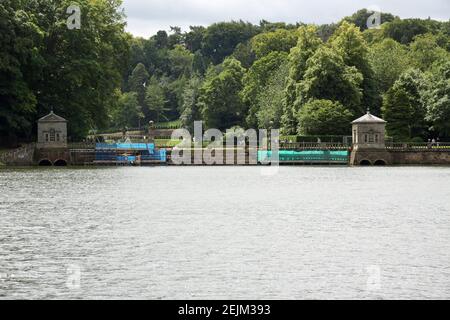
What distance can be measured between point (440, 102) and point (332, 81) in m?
13.4

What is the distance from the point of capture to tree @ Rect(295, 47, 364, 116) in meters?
111

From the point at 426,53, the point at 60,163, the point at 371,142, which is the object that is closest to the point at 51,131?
the point at 60,163

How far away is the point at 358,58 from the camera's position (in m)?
118

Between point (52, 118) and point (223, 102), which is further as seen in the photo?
point (223, 102)

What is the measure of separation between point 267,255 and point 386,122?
71297mm

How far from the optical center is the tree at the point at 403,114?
4190 inches

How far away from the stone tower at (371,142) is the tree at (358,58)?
52.8ft

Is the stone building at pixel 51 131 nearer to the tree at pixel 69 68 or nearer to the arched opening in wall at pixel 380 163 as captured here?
the tree at pixel 69 68

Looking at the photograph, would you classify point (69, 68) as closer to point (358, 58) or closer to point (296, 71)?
point (296, 71)

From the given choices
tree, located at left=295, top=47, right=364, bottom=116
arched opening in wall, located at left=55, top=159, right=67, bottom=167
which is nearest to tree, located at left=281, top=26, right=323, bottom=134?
tree, located at left=295, top=47, right=364, bottom=116

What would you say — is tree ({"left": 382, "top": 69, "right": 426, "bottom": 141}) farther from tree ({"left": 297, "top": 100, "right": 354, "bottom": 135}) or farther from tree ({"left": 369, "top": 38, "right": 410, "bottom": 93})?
tree ({"left": 369, "top": 38, "right": 410, "bottom": 93})
